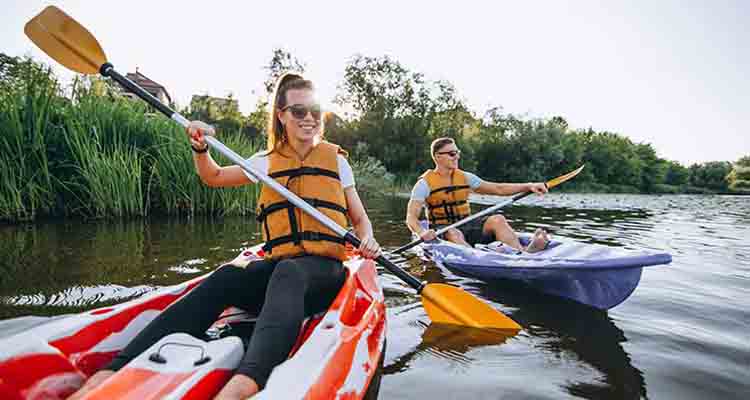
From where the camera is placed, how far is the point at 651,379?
1.90 metres

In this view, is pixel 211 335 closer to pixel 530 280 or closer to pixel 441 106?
pixel 530 280

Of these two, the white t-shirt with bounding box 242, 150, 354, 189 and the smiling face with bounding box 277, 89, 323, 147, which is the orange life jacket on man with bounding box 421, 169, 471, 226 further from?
the smiling face with bounding box 277, 89, 323, 147

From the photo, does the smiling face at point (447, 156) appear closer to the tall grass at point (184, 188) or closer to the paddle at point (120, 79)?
the paddle at point (120, 79)

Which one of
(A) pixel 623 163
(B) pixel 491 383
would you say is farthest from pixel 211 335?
(A) pixel 623 163

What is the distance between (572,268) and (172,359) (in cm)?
231

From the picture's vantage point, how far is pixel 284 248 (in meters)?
2.07

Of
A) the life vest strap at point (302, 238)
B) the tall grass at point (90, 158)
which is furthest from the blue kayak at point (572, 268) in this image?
the tall grass at point (90, 158)

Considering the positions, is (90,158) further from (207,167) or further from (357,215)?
(357,215)

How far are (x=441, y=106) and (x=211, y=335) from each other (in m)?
28.0

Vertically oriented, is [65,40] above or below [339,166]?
above

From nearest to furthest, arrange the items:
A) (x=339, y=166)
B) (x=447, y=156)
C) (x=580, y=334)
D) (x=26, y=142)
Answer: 1. (x=339, y=166)
2. (x=580, y=334)
3. (x=447, y=156)
4. (x=26, y=142)

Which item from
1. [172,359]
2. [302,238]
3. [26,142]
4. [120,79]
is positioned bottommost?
[172,359]

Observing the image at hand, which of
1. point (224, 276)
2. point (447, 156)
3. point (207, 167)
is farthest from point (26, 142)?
point (224, 276)

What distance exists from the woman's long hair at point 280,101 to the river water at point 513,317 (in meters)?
1.19
